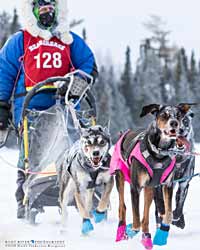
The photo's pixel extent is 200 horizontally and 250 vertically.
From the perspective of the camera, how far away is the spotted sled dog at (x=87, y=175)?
3.69 metres

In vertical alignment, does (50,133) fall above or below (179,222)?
above

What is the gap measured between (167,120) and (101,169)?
0.71m

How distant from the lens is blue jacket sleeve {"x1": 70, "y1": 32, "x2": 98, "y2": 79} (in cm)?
508

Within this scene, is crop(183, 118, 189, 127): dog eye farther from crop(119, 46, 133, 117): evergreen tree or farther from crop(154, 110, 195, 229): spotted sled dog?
crop(119, 46, 133, 117): evergreen tree

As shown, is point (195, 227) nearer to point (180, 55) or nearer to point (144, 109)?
point (144, 109)

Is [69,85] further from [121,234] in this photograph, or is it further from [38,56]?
[121,234]

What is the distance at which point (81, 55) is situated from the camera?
5.09 m

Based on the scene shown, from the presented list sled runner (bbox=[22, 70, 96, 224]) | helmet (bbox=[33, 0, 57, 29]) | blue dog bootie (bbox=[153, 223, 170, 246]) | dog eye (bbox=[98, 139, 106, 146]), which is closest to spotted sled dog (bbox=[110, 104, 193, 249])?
blue dog bootie (bbox=[153, 223, 170, 246])

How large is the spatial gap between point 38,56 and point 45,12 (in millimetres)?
333

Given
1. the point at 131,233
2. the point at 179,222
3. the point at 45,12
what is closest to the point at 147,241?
A: the point at 131,233

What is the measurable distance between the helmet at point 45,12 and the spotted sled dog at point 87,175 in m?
1.16

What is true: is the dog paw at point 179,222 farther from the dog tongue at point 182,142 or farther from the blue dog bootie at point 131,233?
the blue dog bootie at point 131,233

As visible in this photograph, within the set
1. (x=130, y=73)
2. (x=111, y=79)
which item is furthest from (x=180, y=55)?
(x=111, y=79)

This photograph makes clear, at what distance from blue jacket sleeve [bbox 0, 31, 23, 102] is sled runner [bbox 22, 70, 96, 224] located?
0.36 metres
